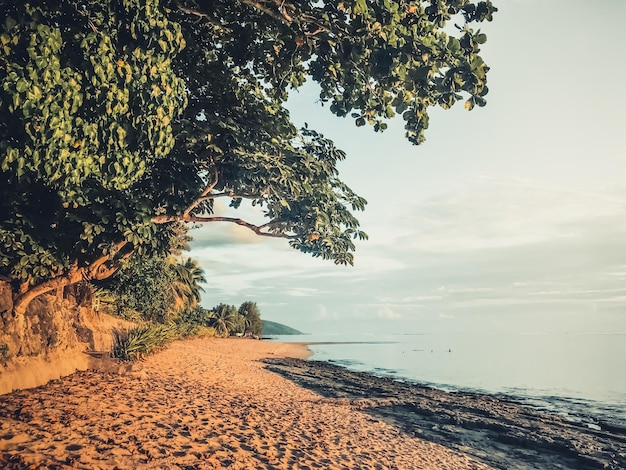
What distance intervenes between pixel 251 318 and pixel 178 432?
233ft

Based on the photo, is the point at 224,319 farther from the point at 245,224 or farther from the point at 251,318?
the point at 245,224

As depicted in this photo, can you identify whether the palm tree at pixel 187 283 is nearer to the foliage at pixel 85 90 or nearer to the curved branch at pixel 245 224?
the curved branch at pixel 245 224

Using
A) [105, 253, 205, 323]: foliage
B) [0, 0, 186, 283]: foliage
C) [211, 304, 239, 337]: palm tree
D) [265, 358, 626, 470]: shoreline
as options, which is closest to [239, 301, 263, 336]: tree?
[211, 304, 239, 337]: palm tree

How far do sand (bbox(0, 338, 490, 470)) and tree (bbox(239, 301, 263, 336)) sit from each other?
212ft

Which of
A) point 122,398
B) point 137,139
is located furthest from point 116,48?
point 122,398

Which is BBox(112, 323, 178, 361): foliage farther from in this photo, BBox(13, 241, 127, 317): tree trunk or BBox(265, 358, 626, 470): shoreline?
BBox(265, 358, 626, 470): shoreline

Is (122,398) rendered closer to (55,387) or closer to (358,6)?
(55,387)

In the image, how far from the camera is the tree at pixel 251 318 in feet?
244

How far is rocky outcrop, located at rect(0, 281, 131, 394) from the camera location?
7.98 metres

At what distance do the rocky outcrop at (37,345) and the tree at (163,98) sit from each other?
1.45 ft

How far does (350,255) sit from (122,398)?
715cm

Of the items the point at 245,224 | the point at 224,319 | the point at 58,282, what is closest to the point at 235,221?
the point at 245,224

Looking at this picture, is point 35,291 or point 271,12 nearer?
point 271,12

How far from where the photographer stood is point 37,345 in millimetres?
8953
